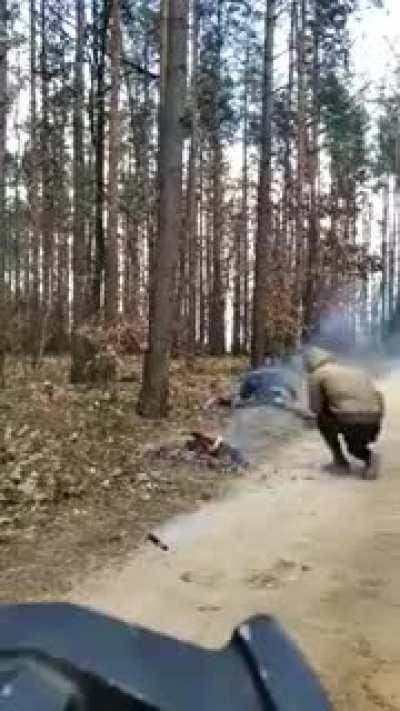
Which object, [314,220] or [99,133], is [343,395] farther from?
[314,220]

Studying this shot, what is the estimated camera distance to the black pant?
1065 centimetres

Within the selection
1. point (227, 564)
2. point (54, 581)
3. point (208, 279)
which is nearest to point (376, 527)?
point (227, 564)

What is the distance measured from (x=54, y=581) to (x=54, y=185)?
25.4m

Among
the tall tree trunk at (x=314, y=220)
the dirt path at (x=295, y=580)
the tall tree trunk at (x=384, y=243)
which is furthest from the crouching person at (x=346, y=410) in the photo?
the tall tree trunk at (x=384, y=243)

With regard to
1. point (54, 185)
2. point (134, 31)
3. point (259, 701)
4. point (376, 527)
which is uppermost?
point (134, 31)

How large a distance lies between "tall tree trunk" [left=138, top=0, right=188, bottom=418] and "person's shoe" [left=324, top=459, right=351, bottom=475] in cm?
314

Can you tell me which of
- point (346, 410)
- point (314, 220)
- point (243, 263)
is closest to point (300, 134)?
point (314, 220)

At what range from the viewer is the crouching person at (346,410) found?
10656 mm

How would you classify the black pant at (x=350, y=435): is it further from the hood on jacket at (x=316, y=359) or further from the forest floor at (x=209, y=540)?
the hood on jacket at (x=316, y=359)

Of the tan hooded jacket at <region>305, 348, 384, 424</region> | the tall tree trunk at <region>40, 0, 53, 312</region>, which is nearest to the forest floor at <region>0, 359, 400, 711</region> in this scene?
the tan hooded jacket at <region>305, 348, 384, 424</region>

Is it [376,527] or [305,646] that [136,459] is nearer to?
[376,527]

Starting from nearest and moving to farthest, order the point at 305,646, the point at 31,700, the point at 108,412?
1. the point at 31,700
2. the point at 305,646
3. the point at 108,412

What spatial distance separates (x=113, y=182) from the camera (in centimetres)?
1748

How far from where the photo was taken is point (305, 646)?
5117 mm
